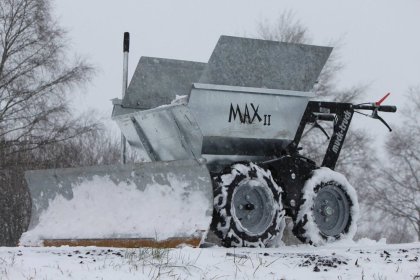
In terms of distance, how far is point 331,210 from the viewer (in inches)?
324

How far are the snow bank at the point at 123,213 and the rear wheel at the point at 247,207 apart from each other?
Answer: 367 millimetres

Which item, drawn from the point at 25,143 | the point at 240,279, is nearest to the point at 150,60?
the point at 240,279

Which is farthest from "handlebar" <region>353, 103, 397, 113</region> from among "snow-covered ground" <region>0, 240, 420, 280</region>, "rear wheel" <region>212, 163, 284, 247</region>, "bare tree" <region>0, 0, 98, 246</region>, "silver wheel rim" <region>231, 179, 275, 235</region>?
"bare tree" <region>0, 0, 98, 246</region>

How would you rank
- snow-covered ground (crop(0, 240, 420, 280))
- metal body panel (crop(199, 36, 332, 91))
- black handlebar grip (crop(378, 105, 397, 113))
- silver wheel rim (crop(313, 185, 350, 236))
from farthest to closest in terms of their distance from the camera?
1. black handlebar grip (crop(378, 105, 397, 113))
2. silver wheel rim (crop(313, 185, 350, 236))
3. metal body panel (crop(199, 36, 332, 91))
4. snow-covered ground (crop(0, 240, 420, 280))

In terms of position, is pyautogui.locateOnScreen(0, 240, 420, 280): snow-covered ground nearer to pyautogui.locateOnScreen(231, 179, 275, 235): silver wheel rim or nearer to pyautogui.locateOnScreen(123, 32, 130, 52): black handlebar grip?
pyautogui.locateOnScreen(231, 179, 275, 235): silver wheel rim

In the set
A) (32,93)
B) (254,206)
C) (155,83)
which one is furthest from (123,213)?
(32,93)

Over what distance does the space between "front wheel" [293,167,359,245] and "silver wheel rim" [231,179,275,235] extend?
0.51 metres

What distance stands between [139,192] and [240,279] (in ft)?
9.08

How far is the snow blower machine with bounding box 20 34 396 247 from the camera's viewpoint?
23.2ft

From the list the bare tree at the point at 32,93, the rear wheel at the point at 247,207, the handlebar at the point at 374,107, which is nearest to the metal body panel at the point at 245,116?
the rear wheel at the point at 247,207

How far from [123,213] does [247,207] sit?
1.28 meters

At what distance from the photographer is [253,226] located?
297 inches

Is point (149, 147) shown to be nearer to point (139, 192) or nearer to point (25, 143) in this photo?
point (139, 192)

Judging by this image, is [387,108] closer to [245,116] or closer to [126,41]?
[245,116]
